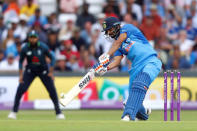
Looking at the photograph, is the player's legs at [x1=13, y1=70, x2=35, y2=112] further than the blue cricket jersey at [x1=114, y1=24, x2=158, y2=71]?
Yes

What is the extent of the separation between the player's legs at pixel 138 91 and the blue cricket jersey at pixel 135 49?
155 millimetres

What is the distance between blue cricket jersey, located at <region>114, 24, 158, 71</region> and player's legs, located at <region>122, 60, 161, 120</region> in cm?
15

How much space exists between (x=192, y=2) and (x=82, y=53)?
382 centimetres

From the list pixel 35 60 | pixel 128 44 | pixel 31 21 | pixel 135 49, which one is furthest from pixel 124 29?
pixel 31 21

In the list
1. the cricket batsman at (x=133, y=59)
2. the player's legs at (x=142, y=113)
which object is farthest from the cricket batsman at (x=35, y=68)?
the cricket batsman at (x=133, y=59)

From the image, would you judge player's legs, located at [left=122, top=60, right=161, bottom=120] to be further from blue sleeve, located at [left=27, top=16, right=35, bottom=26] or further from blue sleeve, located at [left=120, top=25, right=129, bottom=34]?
blue sleeve, located at [left=27, top=16, right=35, bottom=26]

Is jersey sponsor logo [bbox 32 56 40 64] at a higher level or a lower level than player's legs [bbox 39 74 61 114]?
higher

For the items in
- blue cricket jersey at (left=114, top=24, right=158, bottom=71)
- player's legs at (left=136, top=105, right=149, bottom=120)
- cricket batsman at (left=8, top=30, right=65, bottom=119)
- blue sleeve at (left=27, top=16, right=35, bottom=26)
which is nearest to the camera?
blue cricket jersey at (left=114, top=24, right=158, bottom=71)

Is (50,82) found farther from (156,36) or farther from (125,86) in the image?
(156,36)

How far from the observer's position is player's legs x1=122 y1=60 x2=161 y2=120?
837 cm

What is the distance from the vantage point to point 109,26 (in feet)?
28.8

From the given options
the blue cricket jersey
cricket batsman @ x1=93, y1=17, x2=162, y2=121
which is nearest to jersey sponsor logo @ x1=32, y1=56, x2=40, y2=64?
cricket batsman @ x1=93, y1=17, x2=162, y2=121

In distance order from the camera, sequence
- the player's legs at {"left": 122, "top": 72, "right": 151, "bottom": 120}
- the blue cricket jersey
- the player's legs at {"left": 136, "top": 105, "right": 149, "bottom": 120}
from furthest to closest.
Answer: the player's legs at {"left": 136, "top": 105, "right": 149, "bottom": 120} → the blue cricket jersey → the player's legs at {"left": 122, "top": 72, "right": 151, "bottom": 120}

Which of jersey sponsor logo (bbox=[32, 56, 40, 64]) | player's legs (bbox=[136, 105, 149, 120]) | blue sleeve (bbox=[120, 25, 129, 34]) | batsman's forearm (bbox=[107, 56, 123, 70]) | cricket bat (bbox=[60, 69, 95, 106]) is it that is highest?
blue sleeve (bbox=[120, 25, 129, 34])
